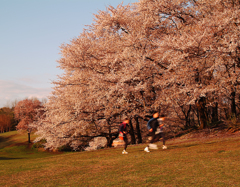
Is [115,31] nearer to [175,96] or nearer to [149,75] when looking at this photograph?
[149,75]

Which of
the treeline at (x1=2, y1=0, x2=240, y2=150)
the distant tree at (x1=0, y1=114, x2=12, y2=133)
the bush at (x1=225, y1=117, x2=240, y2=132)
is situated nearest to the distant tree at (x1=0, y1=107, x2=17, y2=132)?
the distant tree at (x1=0, y1=114, x2=12, y2=133)

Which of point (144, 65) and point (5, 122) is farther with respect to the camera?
point (5, 122)

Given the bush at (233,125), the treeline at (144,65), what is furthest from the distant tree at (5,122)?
the bush at (233,125)

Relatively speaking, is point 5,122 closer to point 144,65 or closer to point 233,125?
point 144,65

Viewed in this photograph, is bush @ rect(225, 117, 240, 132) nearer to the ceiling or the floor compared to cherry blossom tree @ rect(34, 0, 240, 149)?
nearer to the floor

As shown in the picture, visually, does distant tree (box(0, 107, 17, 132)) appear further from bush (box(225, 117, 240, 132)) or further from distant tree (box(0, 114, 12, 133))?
bush (box(225, 117, 240, 132))

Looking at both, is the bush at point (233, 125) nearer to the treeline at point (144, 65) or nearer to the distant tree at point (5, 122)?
the treeline at point (144, 65)

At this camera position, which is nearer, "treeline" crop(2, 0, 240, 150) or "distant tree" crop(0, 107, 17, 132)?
"treeline" crop(2, 0, 240, 150)

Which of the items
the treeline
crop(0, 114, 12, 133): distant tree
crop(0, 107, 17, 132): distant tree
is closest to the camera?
the treeline

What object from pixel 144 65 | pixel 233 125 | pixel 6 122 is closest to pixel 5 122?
pixel 6 122

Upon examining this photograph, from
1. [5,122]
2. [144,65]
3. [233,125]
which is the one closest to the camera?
[233,125]

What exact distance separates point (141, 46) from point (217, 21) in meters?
6.13

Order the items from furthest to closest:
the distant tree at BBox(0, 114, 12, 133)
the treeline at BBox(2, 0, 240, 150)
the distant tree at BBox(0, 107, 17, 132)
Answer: the distant tree at BBox(0, 107, 17, 132)
the distant tree at BBox(0, 114, 12, 133)
the treeline at BBox(2, 0, 240, 150)

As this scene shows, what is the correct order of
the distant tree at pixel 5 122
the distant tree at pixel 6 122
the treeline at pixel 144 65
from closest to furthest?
the treeline at pixel 144 65
the distant tree at pixel 5 122
the distant tree at pixel 6 122
